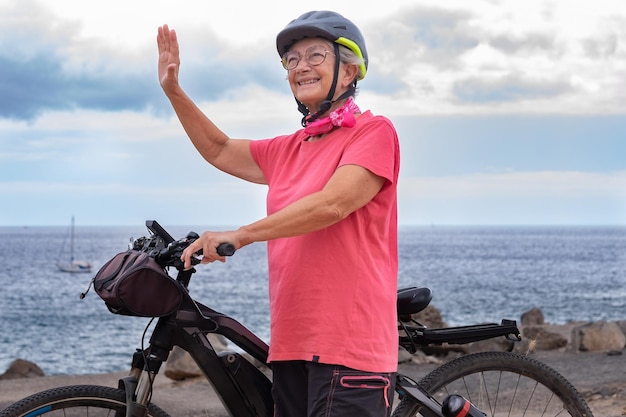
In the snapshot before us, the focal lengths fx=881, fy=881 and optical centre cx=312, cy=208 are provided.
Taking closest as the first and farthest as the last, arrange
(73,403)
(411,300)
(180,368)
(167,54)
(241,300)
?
(73,403), (167,54), (411,300), (180,368), (241,300)

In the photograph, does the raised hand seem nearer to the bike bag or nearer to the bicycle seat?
the bike bag

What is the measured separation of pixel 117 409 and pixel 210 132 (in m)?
1.07

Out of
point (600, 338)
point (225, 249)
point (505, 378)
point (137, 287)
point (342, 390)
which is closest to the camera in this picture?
point (225, 249)

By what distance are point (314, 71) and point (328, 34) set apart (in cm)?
12

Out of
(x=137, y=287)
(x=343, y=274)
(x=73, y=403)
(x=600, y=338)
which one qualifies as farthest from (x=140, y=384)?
(x=600, y=338)

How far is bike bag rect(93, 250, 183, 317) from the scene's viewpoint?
8.70ft

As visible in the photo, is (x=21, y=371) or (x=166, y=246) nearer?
(x=166, y=246)

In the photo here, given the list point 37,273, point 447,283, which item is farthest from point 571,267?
point 37,273

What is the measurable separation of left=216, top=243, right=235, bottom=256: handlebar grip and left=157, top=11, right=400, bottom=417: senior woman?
0.22 metres

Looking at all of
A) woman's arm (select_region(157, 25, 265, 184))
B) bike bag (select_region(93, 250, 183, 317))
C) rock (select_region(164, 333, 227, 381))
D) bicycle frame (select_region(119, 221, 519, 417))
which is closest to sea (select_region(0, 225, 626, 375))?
rock (select_region(164, 333, 227, 381))

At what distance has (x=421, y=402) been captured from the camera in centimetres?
334

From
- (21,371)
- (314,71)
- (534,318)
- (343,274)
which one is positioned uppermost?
(314,71)

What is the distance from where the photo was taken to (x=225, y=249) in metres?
2.48

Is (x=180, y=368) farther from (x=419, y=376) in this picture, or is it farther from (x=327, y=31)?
(x=327, y=31)
